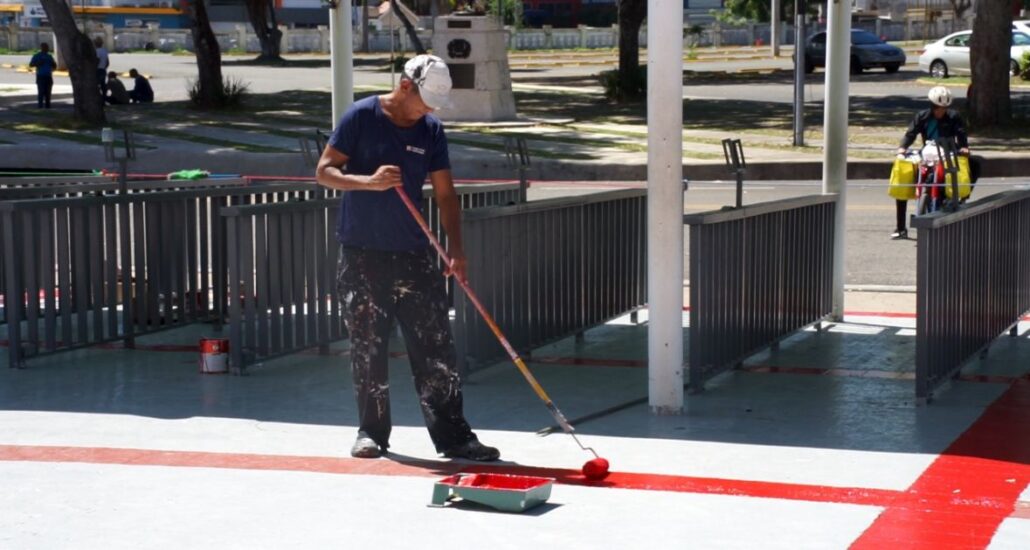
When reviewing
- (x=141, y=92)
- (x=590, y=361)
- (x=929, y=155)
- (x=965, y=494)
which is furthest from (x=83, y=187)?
(x=141, y=92)

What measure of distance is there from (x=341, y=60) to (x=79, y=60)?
19857mm

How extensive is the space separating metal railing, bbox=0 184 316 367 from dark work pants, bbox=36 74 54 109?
2432 cm

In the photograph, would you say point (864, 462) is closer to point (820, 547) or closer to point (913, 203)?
point (820, 547)

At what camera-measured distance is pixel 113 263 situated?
9922 mm

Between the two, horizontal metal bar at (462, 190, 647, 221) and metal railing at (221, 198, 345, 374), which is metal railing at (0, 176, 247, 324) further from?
horizontal metal bar at (462, 190, 647, 221)

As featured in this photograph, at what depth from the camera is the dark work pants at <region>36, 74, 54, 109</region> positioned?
112 feet

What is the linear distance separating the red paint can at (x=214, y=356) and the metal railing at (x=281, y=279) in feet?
0.24

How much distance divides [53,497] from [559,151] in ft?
63.8

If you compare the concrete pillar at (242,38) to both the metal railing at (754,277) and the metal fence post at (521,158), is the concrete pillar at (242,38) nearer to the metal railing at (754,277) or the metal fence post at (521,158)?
the metal railing at (754,277)

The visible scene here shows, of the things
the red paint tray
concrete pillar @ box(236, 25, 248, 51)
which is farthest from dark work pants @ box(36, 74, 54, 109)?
concrete pillar @ box(236, 25, 248, 51)

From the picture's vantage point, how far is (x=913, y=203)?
1942cm

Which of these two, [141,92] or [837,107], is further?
[141,92]

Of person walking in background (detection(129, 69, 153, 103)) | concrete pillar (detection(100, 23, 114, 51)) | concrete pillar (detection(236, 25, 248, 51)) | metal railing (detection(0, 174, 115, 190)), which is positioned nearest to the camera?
metal railing (detection(0, 174, 115, 190))

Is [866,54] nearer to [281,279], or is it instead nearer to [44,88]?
[44,88]
